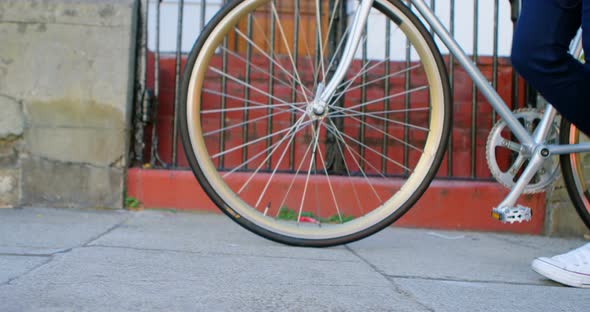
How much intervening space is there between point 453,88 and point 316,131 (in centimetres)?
133

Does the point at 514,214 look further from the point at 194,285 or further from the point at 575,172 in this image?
the point at 194,285

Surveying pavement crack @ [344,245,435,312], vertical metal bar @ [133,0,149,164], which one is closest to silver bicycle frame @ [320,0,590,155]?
pavement crack @ [344,245,435,312]

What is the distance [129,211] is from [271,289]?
1395mm

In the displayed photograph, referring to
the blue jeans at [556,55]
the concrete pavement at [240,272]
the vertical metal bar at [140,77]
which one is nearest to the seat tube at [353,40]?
the blue jeans at [556,55]

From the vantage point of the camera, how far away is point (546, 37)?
1.55 meters

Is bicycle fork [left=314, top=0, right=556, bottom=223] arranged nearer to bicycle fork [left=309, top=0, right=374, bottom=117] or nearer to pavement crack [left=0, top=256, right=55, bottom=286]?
bicycle fork [left=309, top=0, right=374, bottom=117]

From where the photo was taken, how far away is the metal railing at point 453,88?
264 cm

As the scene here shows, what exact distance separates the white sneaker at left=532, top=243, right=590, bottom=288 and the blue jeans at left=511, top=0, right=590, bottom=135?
15.1 inches

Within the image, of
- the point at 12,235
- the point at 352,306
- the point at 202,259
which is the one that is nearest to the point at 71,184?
the point at 12,235

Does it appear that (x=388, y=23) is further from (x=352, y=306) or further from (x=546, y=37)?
(x=352, y=306)

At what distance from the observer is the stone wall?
2.50 meters

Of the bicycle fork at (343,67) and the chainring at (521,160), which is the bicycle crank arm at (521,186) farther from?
the bicycle fork at (343,67)

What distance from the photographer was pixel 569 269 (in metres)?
1.56

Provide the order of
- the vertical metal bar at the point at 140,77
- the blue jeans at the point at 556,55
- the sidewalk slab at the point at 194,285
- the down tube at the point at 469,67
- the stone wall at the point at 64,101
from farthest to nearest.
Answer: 1. the vertical metal bar at the point at 140,77
2. the stone wall at the point at 64,101
3. the down tube at the point at 469,67
4. the blue jeans at the point at 556,55
5. the sidewalk slab at the point at 194,285
